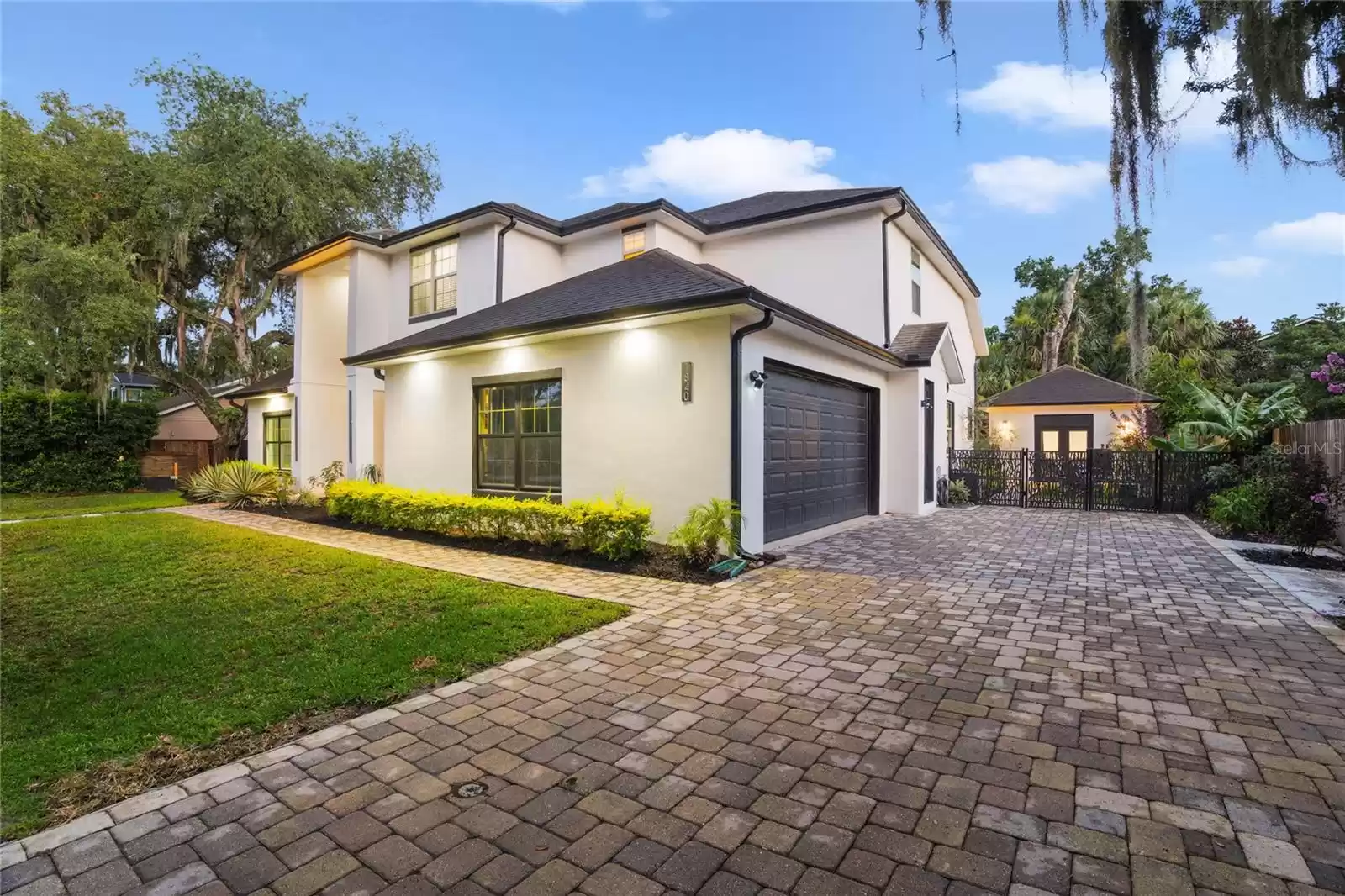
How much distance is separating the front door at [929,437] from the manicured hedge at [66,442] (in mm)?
21495

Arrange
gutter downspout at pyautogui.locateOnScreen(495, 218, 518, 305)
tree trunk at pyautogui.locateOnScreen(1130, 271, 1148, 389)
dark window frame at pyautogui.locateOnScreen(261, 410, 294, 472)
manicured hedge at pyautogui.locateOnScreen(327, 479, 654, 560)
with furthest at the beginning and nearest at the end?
dark window frame at pyautogui.locateOnScreen(261, 410, 294, 472), gutter downspout at pyautogui.locateOnScreen(495, 218, 518, 305), manicured hedge at pyautogui.locateOnScreen(327, 479, 654, 560), tree trunk at pyautogui.locateOnScreen(1130, 271, 1148, 389)

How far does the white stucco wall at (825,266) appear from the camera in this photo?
11617 mm

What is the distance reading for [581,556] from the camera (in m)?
7.70

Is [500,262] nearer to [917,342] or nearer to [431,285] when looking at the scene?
[431,285]

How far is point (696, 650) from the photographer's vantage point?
445 centimetres

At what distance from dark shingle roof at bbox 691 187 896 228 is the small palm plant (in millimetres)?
7047

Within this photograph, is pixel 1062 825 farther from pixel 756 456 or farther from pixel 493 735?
pixel 756 456

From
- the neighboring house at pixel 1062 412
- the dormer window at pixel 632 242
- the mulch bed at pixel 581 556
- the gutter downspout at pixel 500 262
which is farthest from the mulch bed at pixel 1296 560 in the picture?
the neighboring house at pixel 1062 412

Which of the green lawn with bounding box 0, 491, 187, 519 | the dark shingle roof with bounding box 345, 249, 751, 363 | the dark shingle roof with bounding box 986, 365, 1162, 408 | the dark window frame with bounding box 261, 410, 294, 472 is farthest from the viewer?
the dark shingle roof with bounding box 986, 365, 1162, 408

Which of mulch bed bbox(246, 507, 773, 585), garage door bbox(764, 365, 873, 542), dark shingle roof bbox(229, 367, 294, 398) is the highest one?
dark shingle roof bbox(229, 367, 294, 398)

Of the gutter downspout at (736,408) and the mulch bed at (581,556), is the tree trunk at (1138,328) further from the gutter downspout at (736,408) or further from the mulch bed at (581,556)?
the mulch bed at (581,556)

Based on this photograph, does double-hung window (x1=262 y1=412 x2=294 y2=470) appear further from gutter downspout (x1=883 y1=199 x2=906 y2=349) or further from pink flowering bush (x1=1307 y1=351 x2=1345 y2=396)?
pink flowering bush (x1=1307 y1=351 x2=1345 y2=396)

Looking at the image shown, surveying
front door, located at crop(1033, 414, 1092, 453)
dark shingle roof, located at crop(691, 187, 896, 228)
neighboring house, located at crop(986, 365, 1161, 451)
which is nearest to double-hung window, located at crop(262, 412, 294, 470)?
dark shingle roof, located at crop(691, 187, 896, 228)

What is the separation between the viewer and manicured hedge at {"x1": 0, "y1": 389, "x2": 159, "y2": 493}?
643 inches
